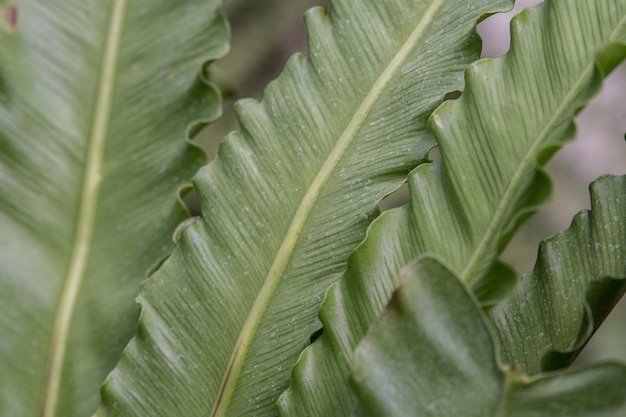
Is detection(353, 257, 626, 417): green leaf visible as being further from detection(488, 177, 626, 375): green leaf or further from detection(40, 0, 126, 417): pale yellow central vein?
detection(40, 0, 126, 417): pale yellow central vein

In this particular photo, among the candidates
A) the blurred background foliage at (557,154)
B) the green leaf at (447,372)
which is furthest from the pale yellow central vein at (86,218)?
the blurred background foliage at (557,154)

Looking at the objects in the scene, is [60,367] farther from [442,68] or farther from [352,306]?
[442,68]

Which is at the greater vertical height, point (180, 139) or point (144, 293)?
point (180, 139)

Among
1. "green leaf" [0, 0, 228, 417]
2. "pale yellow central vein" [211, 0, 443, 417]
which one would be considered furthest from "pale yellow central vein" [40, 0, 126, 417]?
"pale yellow central vein" [211, 0, 443, 417]

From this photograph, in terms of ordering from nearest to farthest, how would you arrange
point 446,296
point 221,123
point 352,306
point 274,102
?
point 446,296, point 352,306, point 274,102, point 221,123

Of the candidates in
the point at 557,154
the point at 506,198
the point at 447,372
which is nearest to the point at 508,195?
the point at 506,198

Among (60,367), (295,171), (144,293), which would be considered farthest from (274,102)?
(60,367)
